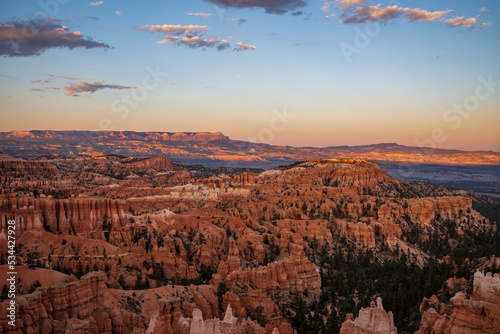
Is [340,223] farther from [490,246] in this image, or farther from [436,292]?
[436,292]

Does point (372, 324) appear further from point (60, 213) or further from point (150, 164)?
point (150, 164)

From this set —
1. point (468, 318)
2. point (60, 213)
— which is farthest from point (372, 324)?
point (60, 213)

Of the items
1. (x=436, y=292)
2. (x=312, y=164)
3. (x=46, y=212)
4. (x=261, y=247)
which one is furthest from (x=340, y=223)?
(x=312, y=164)

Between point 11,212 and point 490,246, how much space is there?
Result: 7250cm

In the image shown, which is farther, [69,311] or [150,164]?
[150,164]

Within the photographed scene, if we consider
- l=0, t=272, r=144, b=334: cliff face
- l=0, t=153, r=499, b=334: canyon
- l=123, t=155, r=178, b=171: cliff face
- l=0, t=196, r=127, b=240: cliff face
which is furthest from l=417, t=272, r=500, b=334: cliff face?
l=123, t=155, r=178, b=171: cliff face

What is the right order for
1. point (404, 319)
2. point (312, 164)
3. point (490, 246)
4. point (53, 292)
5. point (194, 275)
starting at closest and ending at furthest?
1. point (53, 292)
2. point (404, 319)
3. point (194, 275)
4. point (490, 246)
5. point (312, 164)

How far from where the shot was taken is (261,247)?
61.8 meters

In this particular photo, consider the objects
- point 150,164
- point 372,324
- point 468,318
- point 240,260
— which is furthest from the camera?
point 150,164

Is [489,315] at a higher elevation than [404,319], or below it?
higher

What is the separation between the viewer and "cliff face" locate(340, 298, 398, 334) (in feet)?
109

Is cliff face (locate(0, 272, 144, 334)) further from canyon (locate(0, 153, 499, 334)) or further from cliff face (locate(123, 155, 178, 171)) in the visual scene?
cliff face (locate(123, 155, 178, 171))

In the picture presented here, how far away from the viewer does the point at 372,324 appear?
33875 mm

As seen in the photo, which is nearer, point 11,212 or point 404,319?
point 404,319
